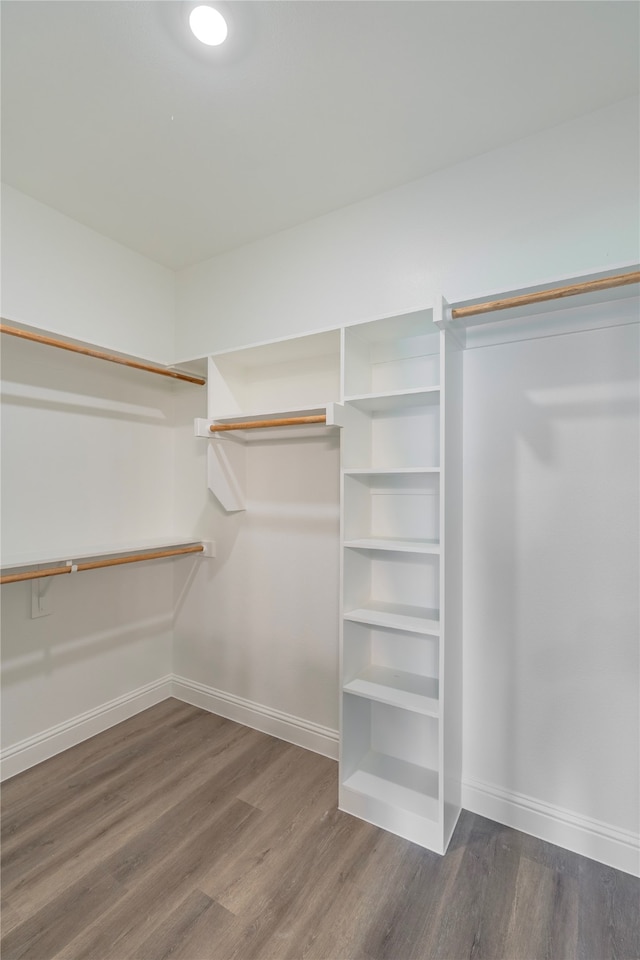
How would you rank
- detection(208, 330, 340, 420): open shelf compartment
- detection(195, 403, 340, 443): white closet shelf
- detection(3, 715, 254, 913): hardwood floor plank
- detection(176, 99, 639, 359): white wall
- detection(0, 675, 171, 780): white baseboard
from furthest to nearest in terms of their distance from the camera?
detection(208, 330, 340, 420): open shelf compartment < detection(0, 675, 171, 780): white baseboard < detection(195, 403, 340, 443): white closet shelf < detection(176, 99, 639, 359): white wall < detection(3, 715, 254, 913): hardwood floor plank

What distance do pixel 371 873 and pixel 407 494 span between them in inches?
54.6

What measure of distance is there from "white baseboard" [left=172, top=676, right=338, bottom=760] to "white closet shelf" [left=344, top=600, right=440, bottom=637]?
0.74 meters

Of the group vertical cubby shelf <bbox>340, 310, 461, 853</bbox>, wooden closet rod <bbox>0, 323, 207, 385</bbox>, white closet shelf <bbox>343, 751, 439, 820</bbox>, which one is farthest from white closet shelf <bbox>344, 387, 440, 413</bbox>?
white closet shelf <bbox>343, 751, 439, 820</bbox>

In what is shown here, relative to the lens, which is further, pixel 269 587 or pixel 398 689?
pixel 269 587

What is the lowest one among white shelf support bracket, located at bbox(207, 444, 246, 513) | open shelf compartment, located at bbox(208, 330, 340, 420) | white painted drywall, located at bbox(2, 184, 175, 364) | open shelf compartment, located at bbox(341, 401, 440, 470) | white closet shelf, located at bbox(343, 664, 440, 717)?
white closet shelf, located at bbox(343, 664, 440, 717)

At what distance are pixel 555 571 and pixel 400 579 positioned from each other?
24.6 inches

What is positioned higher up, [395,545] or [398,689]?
[395,545]

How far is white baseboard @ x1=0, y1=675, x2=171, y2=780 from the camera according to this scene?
2084 millimetres

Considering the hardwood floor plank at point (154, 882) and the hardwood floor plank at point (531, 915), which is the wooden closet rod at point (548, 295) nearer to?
the hardwood floor plank at point (531, 915)

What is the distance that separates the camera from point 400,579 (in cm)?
204

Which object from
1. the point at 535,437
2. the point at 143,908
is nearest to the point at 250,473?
the point at 535,437

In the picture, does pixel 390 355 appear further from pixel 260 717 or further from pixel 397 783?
pixel 260 717

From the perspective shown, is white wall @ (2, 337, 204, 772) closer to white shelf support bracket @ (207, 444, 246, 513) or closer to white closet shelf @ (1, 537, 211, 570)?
white closet shelf @ (1, 537, 211, 570)

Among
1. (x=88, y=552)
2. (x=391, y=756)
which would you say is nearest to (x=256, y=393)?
(x=88, y=552)
